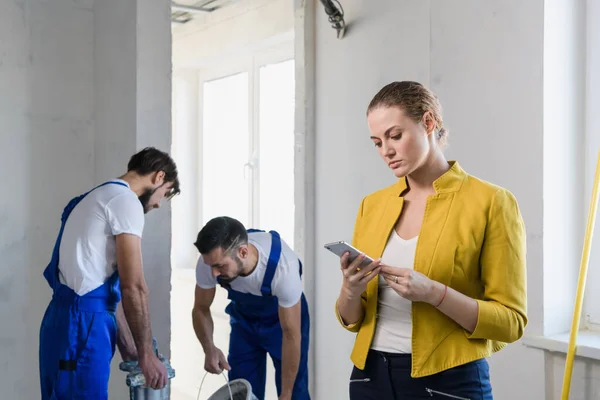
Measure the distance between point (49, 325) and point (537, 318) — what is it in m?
1.56

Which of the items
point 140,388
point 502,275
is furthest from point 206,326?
point 502,275

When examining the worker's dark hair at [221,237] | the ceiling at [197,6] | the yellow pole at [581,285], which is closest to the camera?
the yellow pole at [581,285]

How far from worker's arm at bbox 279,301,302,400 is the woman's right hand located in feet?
3.08

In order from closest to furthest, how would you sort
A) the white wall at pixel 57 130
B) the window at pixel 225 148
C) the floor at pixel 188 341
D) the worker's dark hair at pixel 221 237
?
the worker's dark hair at pixel 221 237 < the white wall at pixel 57 130 < the floor at pixel 188 341 < the window at pixel 225 148

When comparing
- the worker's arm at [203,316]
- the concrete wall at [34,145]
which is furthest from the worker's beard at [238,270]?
the concrete wall at [34,145]

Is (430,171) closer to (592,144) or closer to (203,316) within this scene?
(592,144)

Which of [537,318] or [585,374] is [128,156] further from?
[585,374]

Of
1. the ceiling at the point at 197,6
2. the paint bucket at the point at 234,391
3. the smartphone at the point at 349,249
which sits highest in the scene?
the ceiling at the point at 197,6

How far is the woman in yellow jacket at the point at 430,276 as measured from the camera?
1.28 metres

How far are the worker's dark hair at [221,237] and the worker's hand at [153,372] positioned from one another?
A: 39 centimetres

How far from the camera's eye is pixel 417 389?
4.36 ft

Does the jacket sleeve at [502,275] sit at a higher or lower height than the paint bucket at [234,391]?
higher

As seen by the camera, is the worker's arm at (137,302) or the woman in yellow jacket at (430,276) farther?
the worker's arm at (137,302)

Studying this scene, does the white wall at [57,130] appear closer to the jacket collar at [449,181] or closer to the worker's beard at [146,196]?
the worker's beard at [146,196]
